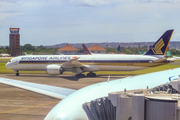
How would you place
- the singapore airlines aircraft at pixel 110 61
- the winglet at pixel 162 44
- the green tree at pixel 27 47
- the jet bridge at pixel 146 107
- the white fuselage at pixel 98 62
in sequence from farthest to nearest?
the green tree at pixel 27 47 → the winglet at pixel 162 44 → the white fuselage at pixel 98 62 → the singapore airlines aircraft at pixel 110 61 → the jet bridge at pixel 146 107

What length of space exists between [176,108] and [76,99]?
9.69 ft

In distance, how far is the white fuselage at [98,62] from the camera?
3502 cm

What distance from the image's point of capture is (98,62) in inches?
1430

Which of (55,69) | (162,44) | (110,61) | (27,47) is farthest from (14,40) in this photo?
(162,44)

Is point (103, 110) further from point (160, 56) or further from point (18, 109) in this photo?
point (160, 56)

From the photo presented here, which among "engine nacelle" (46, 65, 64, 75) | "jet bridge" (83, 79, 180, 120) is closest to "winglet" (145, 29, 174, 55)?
"engine nacelle" (46, 65, 64, 75)

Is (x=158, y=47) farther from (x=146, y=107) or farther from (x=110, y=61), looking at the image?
(x=146, y=107)

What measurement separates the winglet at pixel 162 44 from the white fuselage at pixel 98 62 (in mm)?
945

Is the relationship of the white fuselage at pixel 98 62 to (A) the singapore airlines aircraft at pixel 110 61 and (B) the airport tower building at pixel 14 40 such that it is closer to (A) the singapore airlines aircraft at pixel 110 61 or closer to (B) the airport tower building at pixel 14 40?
(A) the singapore airlines aircraft at pixel 110 61

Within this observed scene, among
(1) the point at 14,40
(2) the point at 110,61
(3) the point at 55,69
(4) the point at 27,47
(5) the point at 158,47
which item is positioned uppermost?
(1) the point at 14,40

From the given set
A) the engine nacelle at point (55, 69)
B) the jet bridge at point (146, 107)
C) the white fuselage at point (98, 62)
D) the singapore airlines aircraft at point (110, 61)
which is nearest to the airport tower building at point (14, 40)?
the white fuselage at point (98, 62)

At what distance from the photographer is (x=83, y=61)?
122 feet

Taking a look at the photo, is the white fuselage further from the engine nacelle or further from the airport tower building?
the airport tower building

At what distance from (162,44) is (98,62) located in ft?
27.9
